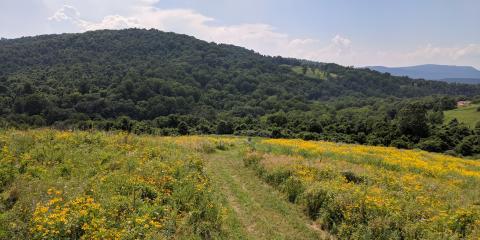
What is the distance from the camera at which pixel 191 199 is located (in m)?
9.88

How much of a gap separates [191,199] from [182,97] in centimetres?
10361

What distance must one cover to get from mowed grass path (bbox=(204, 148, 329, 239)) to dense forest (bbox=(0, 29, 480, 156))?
34.4 ft

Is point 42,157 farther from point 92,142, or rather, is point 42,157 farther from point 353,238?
point 353,238

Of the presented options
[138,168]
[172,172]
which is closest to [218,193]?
[172,172]

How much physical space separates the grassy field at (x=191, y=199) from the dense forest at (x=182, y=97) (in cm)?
953

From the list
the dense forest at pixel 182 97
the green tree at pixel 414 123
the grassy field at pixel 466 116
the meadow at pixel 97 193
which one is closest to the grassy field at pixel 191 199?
the meadow at pixel 97 193

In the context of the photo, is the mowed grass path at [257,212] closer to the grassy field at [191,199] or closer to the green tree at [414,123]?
the grassy field at [191,199]

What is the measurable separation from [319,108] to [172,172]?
125 meters

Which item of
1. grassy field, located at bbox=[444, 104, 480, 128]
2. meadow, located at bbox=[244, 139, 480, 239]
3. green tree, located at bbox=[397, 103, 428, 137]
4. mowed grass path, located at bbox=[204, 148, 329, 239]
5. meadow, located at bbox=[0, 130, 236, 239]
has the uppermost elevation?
meadow, located at bbox=[0, 130, 236, 239]

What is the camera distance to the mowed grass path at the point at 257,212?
32.6ft

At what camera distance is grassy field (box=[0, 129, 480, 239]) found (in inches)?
289

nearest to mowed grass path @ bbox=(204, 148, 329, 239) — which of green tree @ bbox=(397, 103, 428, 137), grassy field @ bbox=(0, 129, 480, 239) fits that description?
grassy field @ bbox=(0, 129, 480, 239)

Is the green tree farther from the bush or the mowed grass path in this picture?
the bush

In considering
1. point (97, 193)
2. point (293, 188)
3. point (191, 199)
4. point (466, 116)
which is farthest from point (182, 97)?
point (97, 193)
